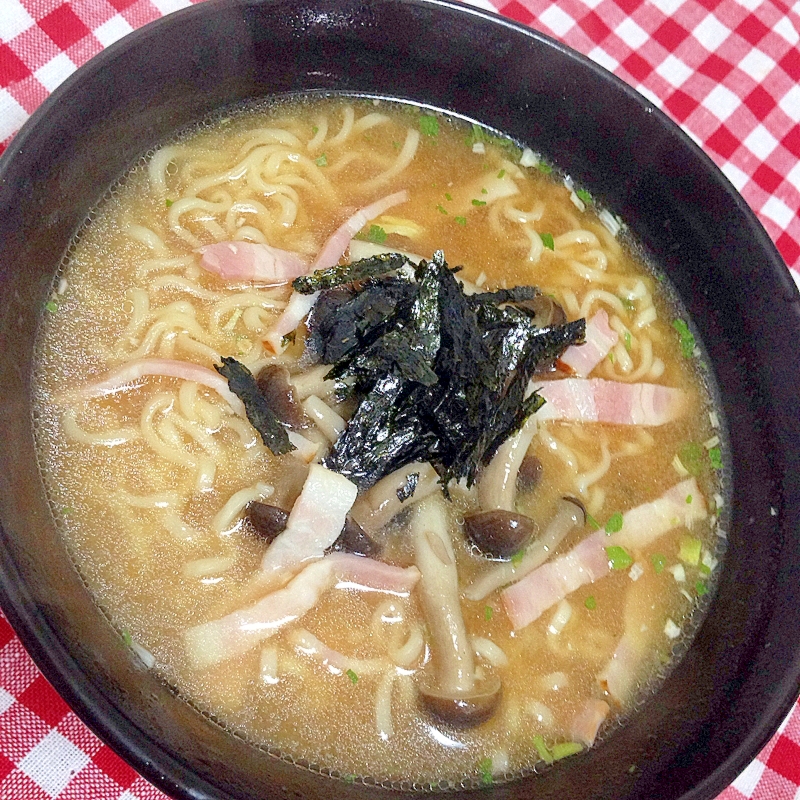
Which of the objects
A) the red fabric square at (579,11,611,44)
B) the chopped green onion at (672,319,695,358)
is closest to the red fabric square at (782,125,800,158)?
the red fabric square at (579,11,611,44)

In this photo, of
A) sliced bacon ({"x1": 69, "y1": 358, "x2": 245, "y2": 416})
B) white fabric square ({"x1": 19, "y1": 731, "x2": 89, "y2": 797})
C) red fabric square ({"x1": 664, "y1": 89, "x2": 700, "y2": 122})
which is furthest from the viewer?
red fabric square ({"x1": 664, "y1": 89, "x2": 700, "y2": 122})

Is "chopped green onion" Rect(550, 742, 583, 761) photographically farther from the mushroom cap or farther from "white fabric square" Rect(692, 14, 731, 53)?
"white fabric square" Rect(692, 14, 731, 53)

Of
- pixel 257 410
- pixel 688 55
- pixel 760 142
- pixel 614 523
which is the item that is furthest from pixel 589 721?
pixel 688 55

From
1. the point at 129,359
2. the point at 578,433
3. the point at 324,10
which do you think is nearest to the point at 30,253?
the point at 129,359

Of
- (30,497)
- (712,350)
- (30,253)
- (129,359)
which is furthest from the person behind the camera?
(712,350)

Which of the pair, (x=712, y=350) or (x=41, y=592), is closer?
(x=41, y=592)

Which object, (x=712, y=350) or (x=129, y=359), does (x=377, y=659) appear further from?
(x=712, y=350)
